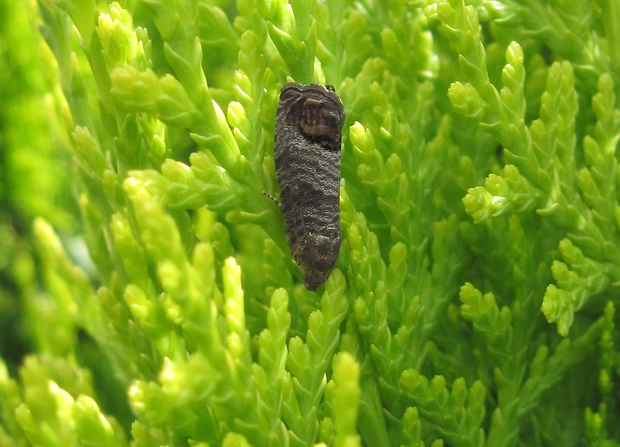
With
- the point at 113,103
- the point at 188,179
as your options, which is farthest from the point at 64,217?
the point at 188,179

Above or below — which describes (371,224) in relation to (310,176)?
below

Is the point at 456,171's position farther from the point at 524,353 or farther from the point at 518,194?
the point at 524,353

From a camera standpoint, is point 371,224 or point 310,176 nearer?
point 310,176
